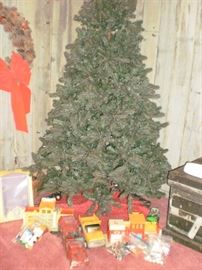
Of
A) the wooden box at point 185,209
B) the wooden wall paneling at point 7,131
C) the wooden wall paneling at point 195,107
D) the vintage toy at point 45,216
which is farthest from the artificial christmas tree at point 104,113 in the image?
the wooden wall paneling at point 7,131

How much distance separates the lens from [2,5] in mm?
2707

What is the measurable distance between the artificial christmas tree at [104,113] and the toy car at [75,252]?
15.0 inches

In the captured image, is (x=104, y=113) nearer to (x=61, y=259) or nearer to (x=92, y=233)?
(x=92, y=233)

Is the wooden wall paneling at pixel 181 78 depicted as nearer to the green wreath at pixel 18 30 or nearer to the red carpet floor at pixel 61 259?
the red carpet floor at pixel 61 259

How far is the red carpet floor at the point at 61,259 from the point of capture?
227cm

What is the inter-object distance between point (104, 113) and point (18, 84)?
83 cm

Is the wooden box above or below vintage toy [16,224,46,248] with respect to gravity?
above

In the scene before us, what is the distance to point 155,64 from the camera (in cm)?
304

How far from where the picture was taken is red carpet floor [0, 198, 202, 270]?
7.46ft

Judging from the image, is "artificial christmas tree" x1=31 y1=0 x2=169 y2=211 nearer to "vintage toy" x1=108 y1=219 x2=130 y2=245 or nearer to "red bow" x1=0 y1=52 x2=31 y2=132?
"vintage toy" x1=108 y1=219 x2=130 y2=245

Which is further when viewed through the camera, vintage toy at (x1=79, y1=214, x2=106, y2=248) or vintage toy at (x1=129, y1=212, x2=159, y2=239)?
vintage toy at (x1=129, y1=212, x2=159, y2=239)

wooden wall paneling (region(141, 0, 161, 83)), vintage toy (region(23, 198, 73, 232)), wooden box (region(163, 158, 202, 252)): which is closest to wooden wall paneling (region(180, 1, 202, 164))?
wooden wall paneling (region(141, 0, 161, 83))

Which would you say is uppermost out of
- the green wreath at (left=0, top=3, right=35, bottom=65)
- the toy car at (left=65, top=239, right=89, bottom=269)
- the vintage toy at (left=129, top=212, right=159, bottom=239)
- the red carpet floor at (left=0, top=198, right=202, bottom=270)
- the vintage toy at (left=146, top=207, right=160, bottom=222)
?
the green wreath at (left=0, top=3, right=35, bottom=65)

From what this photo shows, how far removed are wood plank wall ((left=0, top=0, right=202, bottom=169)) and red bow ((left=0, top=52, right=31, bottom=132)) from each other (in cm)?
5
